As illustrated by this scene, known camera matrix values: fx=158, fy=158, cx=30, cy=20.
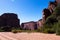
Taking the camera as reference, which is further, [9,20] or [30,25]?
[9,20]

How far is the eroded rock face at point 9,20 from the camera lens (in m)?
113

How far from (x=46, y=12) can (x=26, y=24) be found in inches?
2219

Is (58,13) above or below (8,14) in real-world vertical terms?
below

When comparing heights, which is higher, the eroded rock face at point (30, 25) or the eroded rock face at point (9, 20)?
the eroded rock face at point (9, 20)

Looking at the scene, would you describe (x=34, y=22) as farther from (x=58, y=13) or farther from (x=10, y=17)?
(x=58, y=13)

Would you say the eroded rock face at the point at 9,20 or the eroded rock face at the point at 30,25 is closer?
the eroded rock face at the point at 30,25

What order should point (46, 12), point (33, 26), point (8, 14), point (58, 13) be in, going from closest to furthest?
point (58, 13)
point (46, 12)
point (33, 26)
point (8, 14)

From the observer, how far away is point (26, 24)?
119 meters

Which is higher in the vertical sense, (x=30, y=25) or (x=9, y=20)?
(x=9, y=20)

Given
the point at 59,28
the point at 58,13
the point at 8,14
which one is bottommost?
the point at 59,28

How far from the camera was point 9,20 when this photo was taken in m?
117

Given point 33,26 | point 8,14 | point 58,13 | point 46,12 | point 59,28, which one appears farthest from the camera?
point 8,14

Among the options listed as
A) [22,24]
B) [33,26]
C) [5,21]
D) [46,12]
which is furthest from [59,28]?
[22,24]

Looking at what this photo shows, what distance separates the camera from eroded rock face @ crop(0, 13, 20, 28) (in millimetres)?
113125
